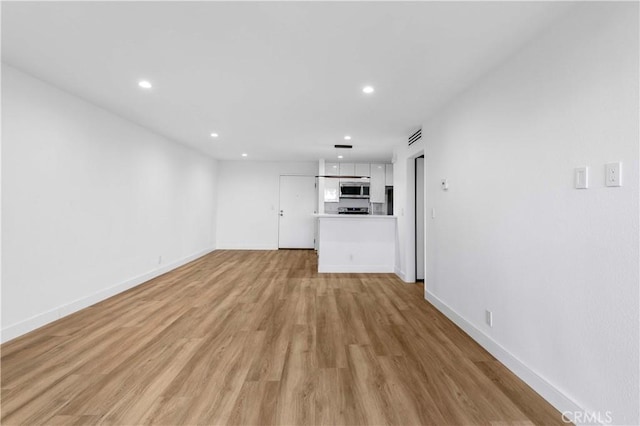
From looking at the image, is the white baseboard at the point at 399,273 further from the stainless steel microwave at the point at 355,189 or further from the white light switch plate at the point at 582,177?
the white light switch plate at the point at 582,177

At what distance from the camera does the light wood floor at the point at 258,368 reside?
1.56m

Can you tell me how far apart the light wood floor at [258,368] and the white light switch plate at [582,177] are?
4.41 ft

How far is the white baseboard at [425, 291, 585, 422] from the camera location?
5.15 ft

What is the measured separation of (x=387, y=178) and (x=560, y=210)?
5.26 m

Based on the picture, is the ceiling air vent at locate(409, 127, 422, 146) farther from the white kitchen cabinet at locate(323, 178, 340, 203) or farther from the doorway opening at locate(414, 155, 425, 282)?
the white kitchen cabinet at locate(323, 178, 340, 203)

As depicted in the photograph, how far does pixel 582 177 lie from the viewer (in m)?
1.49

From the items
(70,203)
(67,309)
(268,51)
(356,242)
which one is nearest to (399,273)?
(356,242)

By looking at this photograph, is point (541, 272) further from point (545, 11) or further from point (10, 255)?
point (10, 255)

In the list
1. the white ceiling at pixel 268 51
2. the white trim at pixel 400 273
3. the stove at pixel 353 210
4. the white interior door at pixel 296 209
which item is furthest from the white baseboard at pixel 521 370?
the white interior door at pixel 296 209

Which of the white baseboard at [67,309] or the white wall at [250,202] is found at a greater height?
the white wall at [250,202]

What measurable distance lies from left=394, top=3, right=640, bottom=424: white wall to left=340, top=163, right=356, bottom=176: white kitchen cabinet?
420 centimetres

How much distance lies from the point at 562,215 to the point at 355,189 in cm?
522

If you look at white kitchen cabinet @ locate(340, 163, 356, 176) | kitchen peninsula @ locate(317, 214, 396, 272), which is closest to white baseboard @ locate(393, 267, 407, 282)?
kitchen peninsula @ locate(317, 214, 396, 272)

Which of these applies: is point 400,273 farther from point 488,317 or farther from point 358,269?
point 488,317
